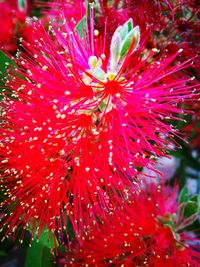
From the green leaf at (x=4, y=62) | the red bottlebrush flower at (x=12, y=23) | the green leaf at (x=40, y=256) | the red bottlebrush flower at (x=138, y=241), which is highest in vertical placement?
the red bottlebrush flower at (x=12, y=23)

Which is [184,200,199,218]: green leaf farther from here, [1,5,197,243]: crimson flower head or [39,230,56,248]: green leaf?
[39,230,56,248]: green leaf

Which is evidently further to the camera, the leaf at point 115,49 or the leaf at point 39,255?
the leaf at point 39,255

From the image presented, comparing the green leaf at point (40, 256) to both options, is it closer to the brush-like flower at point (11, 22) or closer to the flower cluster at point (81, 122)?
the flower cluster at point (81, 122)

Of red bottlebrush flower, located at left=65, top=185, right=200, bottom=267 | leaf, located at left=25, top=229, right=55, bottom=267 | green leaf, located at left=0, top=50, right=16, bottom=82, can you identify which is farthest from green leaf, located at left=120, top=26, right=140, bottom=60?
leaf, located at left=25, top=229, right=55, bottom=267

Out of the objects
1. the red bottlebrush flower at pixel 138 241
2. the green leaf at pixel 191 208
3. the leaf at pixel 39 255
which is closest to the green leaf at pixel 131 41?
the red bottlebrush flower at pixel 138 241

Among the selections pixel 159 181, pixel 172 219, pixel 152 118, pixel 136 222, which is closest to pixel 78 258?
pixel 136 222

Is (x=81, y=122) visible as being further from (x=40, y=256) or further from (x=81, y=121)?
(x=40, y=256)
